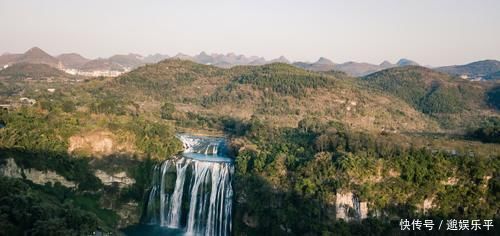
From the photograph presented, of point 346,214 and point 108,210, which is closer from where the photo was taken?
point 346,214

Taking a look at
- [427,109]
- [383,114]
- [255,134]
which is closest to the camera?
[255,134]

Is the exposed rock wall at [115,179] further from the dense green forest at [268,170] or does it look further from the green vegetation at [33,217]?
the green vegetation at [33,217]

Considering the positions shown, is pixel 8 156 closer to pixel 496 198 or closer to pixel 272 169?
pixel 272 169

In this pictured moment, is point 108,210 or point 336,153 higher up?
point 336,153

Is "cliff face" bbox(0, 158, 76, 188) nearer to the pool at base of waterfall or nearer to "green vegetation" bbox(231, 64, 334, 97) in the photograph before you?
the pool at base of waterfall

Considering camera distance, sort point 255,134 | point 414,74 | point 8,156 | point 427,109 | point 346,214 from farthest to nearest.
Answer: point 414,74 → point 427,109 → point 255,134 → point 8,156 → point 346,214

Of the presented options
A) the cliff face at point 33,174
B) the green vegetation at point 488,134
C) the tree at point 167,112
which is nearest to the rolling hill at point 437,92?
the green vegetation at point 488,134

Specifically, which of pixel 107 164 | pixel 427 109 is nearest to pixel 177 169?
pixel 107 164

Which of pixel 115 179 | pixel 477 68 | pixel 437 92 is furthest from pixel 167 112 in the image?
pixel 477 68
